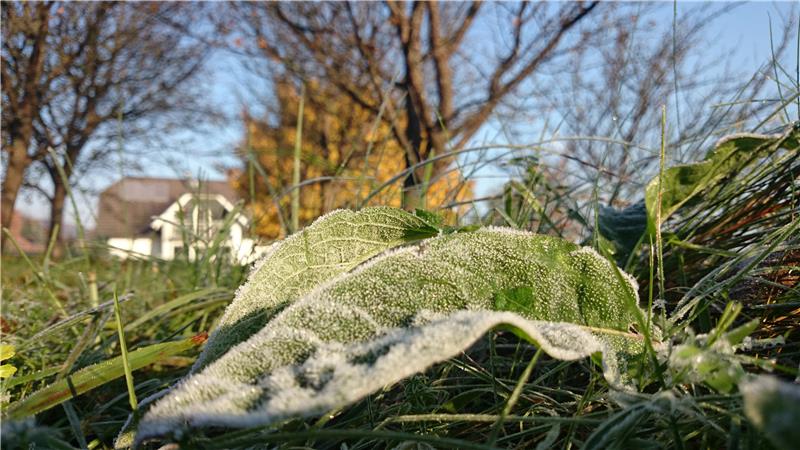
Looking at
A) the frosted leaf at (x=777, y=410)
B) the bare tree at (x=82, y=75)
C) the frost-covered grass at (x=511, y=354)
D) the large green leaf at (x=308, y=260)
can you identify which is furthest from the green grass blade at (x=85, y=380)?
the bare tree at (x=82, y=75)

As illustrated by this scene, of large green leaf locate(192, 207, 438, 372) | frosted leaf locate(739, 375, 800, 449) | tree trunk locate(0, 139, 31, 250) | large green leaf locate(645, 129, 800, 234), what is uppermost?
tree trunk locate(0, 139, 31, 250)

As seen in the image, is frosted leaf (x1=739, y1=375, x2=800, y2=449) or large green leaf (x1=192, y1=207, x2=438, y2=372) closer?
frosted leaf (x1=739, y1=375, x2=800, y2=449)

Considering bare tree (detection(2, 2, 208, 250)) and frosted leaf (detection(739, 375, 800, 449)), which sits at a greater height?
bare tree (detection(2, 2, 208, 250))

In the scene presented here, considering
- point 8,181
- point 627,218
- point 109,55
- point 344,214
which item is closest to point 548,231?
point 627,218

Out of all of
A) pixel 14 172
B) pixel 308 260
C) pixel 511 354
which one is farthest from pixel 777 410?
pixel 14 172

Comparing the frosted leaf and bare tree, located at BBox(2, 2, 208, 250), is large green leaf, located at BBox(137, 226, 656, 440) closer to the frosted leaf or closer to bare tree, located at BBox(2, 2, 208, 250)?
the frosted leaf

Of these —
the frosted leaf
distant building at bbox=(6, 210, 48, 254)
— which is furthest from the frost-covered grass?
distant building at bbox=(6, 210, 48, 254)
